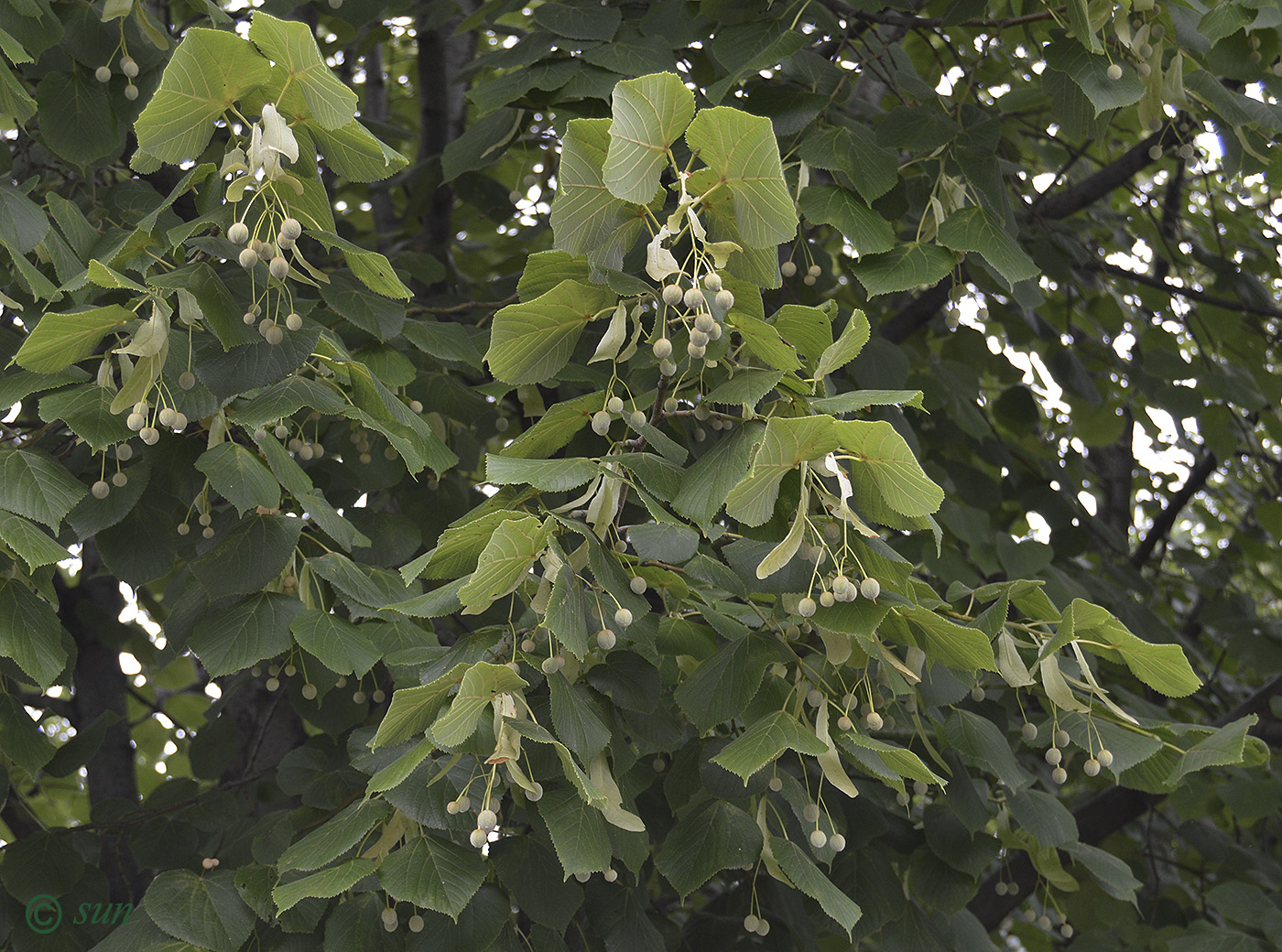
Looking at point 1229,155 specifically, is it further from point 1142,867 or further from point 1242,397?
point 1142,867

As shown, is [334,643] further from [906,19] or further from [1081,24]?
[906,19]

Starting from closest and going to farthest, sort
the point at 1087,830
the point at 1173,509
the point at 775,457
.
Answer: the point at 775,457, the point at 1087,830, the point at 1173,509

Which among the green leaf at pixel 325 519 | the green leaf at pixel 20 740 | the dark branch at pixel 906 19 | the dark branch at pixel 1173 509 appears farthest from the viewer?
the dark branch at pixel 1173 509

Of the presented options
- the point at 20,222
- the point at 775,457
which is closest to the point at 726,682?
the point at 775,457

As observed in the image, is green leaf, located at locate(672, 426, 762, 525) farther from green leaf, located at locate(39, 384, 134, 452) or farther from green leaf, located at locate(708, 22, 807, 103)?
green leaf, located at locate(39, 384, 134, 452)

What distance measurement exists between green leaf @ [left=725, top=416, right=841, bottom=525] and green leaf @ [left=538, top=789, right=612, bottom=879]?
55 centimetres

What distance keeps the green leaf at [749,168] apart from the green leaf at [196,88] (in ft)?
2.35

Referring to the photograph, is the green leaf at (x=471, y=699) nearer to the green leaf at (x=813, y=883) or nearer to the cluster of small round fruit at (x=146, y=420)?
the green leaf at (x=813, y=883)

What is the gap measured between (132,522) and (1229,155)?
269 cm

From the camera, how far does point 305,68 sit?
5.60 feet

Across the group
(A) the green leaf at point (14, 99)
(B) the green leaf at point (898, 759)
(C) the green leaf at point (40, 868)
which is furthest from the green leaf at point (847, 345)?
(C) the green leaf at point (40, 868)

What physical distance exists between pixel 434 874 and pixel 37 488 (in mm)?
1032

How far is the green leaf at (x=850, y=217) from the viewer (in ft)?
7.45

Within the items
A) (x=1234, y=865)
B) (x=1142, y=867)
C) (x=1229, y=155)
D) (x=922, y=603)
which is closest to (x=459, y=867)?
(x=922, y=603)
